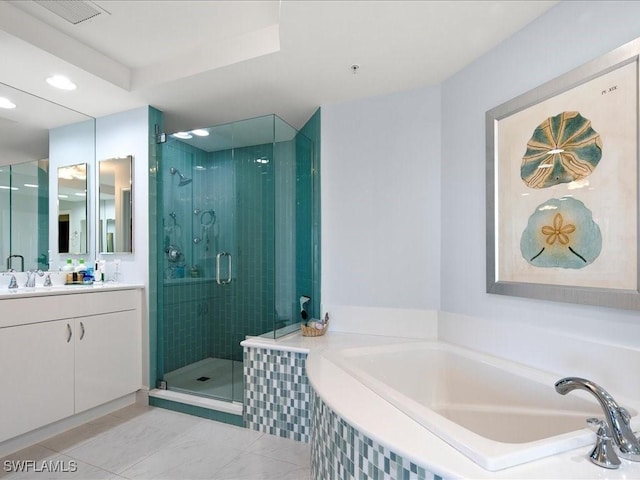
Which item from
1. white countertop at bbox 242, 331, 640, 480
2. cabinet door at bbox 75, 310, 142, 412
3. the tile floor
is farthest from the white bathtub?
cabinet door at bbox 75, 310, 142, 412

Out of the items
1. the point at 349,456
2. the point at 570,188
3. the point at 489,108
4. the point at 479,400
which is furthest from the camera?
the point at 489,108

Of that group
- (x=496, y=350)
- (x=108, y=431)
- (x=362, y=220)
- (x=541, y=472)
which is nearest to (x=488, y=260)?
(x=496, y=350)

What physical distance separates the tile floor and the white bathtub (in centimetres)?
71

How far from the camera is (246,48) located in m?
2.18

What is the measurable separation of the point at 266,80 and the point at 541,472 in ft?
8.07

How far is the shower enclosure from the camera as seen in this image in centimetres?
275

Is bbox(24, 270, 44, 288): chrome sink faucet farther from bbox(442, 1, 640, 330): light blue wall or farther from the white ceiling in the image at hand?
bbox(442, 1, 640, 330): light blue wall

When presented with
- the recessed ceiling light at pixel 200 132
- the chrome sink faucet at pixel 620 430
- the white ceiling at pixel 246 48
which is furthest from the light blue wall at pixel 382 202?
the chrome sink faucet at pixel 620 430

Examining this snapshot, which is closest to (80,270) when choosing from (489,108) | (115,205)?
(115,205)

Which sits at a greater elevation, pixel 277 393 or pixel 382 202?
pixel 382 202

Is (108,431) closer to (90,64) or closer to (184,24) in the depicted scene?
(90,64)

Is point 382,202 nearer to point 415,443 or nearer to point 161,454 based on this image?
point 415,443

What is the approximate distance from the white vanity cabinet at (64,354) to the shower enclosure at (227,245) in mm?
291

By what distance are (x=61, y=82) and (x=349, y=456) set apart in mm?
2903
